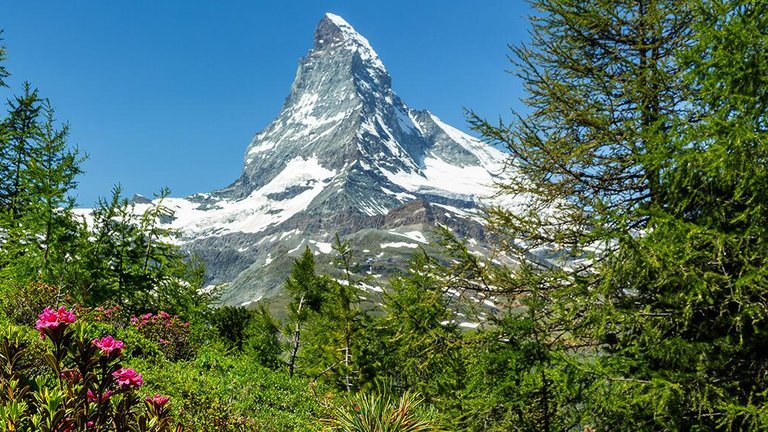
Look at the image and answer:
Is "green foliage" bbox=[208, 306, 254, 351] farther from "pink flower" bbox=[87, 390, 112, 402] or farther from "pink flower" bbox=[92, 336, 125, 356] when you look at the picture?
"pink flower" bbox=[92, 336, 125, 356]

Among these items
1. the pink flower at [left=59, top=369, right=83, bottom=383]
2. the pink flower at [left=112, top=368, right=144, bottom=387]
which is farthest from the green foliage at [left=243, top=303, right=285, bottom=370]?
the pink flower at [left=59, top=369, right=83, bottom=383]

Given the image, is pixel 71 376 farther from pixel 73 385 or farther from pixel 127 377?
pixel 127 377

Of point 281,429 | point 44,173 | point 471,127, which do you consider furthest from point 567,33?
point 44,173

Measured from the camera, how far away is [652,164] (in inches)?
240

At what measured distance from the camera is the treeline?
5.47 m

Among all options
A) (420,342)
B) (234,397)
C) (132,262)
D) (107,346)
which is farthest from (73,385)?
(132,262)

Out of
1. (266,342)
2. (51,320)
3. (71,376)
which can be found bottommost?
(71,376)

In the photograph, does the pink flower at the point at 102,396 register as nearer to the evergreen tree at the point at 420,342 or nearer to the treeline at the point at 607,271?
the treeline at the point at 607,271

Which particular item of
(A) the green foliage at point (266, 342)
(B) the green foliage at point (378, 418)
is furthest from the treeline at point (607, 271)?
(A) the green foliage at point (266, 342)

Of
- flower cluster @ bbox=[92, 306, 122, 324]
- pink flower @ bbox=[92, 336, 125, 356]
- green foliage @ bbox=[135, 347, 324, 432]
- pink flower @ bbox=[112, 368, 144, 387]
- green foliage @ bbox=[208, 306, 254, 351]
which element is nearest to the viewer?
pink flower @ bbox=[92, 336, 125, 356]

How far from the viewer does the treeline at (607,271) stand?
547 centimetres

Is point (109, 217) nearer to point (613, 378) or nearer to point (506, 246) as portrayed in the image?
point (506, 246)

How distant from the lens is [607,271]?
624cm

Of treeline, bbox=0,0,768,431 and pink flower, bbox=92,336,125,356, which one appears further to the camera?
treeline, bbox=0,0,768,431
